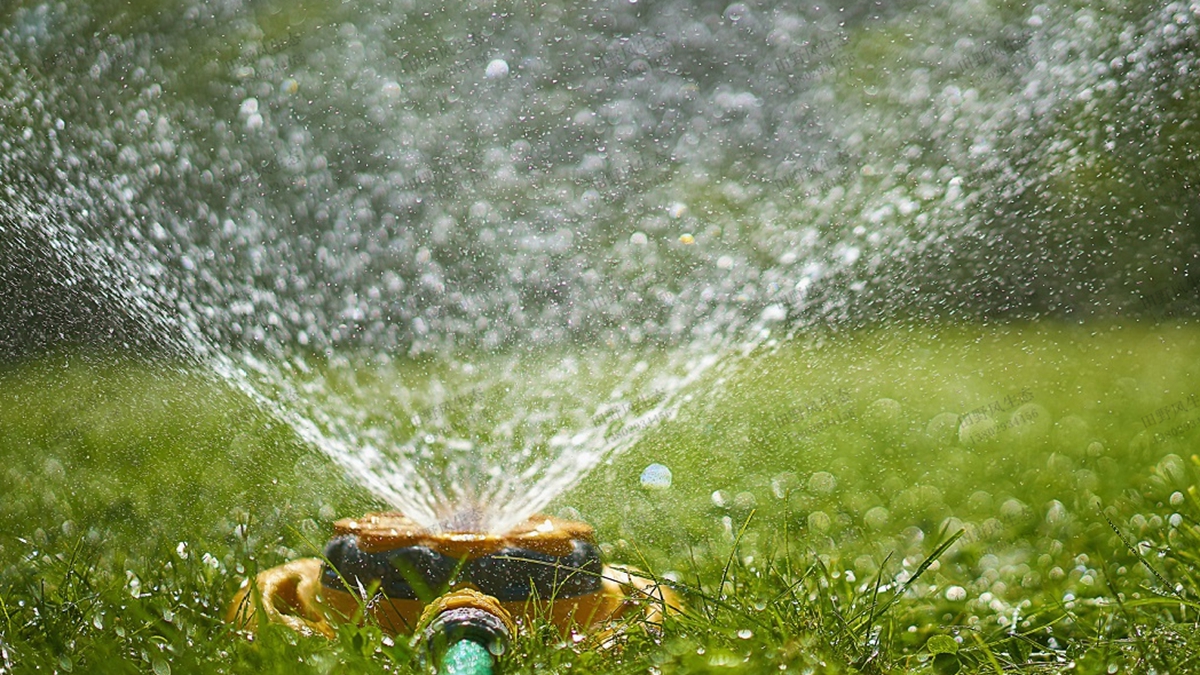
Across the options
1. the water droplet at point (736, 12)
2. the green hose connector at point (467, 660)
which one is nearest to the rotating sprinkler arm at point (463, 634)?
the green hose connector at point (467, 660)

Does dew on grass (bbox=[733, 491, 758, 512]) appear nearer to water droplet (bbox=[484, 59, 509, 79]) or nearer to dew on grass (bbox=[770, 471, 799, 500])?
dew on grass (bbox=[770, 471, 799, 500])

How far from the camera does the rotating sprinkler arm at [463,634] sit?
1.62m

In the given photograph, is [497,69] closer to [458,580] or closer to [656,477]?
[656,477]

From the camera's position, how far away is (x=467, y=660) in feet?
5.38

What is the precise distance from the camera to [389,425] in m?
5.28

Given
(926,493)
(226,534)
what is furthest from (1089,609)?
(226,534)

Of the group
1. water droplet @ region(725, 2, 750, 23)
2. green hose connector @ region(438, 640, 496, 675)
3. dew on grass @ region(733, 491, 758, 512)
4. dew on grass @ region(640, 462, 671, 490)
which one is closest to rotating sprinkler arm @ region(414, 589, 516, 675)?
green hose connector @ region(438, 640, 496, 675)

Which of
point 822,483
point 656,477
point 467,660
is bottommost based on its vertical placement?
point 467,660

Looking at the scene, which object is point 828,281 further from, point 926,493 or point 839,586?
point 839,586

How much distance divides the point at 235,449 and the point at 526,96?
3469 mm

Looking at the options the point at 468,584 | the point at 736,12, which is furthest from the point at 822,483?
the point at 736,12

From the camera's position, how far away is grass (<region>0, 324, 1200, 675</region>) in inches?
68.6

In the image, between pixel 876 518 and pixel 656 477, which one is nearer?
pixel 876 518

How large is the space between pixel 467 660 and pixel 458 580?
0.21m
